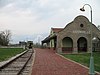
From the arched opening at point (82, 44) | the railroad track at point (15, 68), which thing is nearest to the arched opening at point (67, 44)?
the arched opening at point (82, 44)

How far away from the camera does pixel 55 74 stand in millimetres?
17062

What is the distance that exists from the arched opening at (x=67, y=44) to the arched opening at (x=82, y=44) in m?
2.09

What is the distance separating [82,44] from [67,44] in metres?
3.83

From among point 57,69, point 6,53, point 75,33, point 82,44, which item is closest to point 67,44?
point 82,44

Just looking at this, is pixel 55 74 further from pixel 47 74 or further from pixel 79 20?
pixel 79 20

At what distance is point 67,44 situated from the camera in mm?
58219

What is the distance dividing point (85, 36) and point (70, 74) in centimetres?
3878

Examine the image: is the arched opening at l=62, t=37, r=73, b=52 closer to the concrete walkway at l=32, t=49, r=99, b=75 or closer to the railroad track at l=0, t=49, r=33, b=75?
the railroad track at l=0, t=49, r=33, b=75

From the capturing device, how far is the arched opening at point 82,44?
58628mm

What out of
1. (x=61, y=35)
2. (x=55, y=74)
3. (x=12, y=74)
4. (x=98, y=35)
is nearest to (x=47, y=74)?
(x=55, y=74)

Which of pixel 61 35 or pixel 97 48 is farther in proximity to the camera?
pixel 97 48

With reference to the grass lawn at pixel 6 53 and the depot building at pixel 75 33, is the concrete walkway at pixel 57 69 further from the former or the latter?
the depot building at pixel 75 33

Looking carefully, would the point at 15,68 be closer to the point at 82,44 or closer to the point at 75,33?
the point at 75,33

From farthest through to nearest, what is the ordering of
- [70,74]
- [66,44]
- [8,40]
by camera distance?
[8,40] → [66,44] → [70,74]
